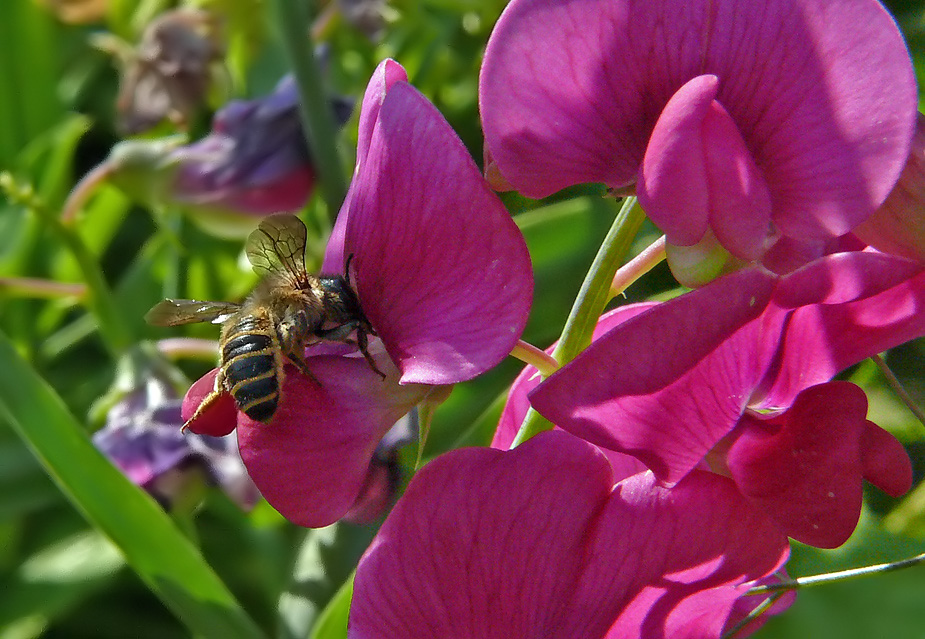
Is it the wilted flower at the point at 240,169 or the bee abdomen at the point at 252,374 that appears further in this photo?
the wilted flower at the point at 240,169

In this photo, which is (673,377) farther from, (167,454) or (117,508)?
(167,454)

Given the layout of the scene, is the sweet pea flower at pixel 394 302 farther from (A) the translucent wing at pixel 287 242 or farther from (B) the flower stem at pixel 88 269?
(B) the flower stem at pixel 88 269

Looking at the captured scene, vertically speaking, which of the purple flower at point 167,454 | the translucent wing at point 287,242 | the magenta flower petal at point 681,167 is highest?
the magenta flower petal at point 681,167

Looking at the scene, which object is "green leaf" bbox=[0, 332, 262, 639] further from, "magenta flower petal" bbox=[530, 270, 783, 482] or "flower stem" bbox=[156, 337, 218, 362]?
"magenta flower petal" bbox=[530, 270, 783, 482]

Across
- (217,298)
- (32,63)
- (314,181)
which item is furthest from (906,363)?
(32,63)

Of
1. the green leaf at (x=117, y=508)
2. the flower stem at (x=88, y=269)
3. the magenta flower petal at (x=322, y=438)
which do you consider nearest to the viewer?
the magenta flower petal at (x=322, y=438)

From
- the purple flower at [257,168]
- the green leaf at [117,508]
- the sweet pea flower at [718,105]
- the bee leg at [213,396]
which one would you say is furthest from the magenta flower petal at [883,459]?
the purple flower at [257,168]
